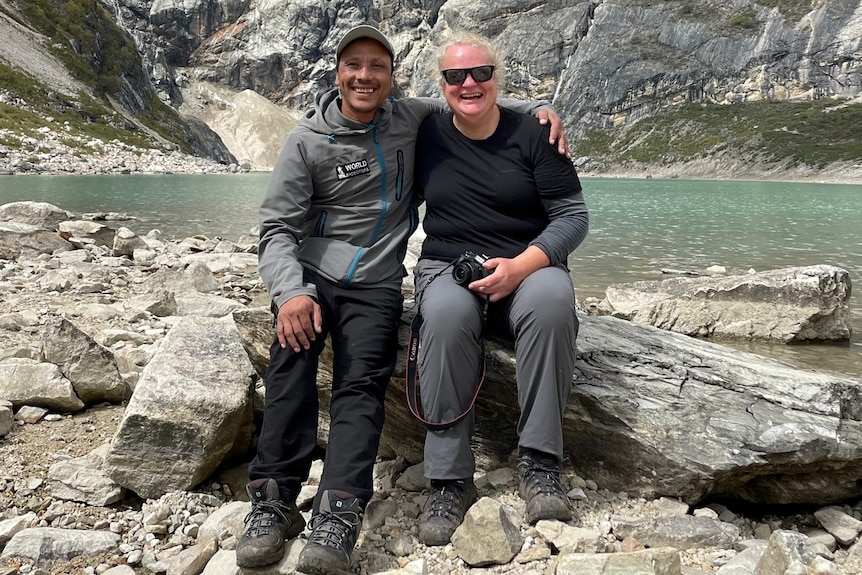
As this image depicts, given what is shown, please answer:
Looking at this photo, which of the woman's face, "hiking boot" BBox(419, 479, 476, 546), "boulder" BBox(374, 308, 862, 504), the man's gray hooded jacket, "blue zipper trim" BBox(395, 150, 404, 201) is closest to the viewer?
"hiking boot" BBox(419, 479, 476, 546)

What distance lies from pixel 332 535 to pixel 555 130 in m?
2.72

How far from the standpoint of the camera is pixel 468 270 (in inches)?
138

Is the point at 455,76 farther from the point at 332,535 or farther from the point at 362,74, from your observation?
the point at 332,535

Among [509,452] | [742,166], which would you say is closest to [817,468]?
[509,452]

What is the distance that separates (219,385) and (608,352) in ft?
8.07

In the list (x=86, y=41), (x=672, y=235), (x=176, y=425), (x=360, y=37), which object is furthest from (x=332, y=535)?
(x=86, y=41)

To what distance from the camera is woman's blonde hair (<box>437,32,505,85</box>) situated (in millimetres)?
3908

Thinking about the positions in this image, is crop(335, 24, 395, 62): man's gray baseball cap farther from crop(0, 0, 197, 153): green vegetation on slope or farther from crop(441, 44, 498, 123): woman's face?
crop(0, 0, 197, 153): green vegetation on slope

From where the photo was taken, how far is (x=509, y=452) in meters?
3.93

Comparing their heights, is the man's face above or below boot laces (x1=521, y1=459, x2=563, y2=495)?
above

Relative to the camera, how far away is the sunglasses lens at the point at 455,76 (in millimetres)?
3828

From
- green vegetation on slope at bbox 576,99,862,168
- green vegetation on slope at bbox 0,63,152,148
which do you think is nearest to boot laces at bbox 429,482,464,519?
green vegetation on slope at bbox 0,63,152,148

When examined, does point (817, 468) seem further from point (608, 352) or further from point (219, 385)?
point (219, 385)

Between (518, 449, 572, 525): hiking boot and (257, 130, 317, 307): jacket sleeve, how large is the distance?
1.61 metres
